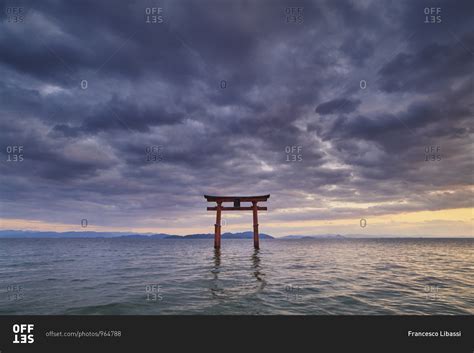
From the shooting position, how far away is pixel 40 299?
8461 millimetres
